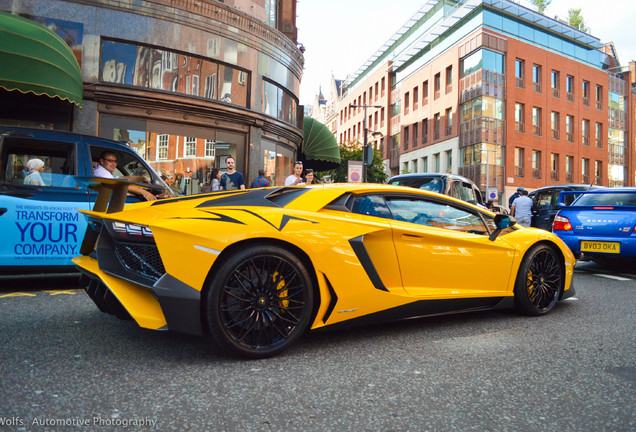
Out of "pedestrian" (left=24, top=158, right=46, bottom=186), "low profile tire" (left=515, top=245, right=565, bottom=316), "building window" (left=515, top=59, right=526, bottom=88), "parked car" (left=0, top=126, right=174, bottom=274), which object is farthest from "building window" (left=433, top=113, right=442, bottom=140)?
"pedestrian" (left=24, top=158, right=46, bottom=186)

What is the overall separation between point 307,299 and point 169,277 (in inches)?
35.4

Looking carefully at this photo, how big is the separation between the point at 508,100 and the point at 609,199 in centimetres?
3040

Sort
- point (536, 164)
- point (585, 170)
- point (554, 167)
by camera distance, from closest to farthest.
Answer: point (536, 164), point (554, 167), point (585, 170)

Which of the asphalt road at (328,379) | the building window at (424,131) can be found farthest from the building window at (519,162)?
the asphalt road at (328,379)

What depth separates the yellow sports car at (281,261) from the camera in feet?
9.51

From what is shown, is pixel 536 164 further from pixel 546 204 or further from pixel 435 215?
pixel 435 215

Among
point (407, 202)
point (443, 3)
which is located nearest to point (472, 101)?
point (443, 3)

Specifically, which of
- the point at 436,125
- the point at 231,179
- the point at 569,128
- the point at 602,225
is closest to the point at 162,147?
the point at 231,179

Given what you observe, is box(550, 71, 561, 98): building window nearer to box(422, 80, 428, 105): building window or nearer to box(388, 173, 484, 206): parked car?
box(422, 80, 428, 105): building window

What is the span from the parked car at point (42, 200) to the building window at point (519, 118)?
1425 inches

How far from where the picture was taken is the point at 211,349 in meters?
3.27

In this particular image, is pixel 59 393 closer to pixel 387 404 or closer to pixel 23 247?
pixel 387 404

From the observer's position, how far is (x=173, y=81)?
45.6 feet

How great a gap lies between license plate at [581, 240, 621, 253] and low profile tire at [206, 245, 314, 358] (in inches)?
251
